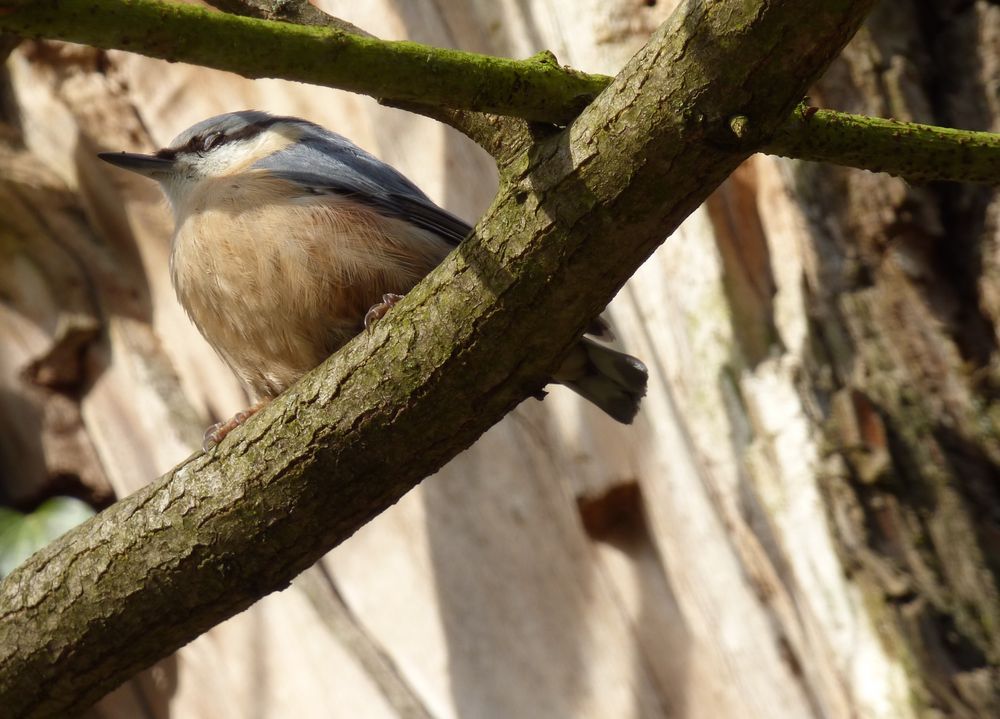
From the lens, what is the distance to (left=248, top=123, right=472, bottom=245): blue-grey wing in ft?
10.5

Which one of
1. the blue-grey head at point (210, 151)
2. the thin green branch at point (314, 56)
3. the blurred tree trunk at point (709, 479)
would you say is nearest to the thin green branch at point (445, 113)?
the thin green branch at point (314, 56)

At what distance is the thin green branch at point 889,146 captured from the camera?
197cm

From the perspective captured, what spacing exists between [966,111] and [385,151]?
7.69 ft

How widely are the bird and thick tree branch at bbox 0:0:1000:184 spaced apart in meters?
0.75

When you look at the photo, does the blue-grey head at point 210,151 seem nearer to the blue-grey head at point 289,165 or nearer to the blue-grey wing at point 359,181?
the blue-grey head at point 289,165

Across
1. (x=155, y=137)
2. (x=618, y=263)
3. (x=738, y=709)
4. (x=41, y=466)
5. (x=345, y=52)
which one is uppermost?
(x=155, y=137)

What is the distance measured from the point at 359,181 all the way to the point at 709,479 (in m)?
1.74

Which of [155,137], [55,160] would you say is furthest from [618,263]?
[55,160]

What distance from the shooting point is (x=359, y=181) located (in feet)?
10.7

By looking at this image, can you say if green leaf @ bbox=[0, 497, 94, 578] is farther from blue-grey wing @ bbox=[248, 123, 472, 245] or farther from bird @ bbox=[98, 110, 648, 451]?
blue-grey wing @ bbox=[248, 123, 472, 245]

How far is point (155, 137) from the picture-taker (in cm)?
→ 488

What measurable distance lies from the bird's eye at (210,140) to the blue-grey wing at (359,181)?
31 centimetres

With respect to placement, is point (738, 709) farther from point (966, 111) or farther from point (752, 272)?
point (966, 111)

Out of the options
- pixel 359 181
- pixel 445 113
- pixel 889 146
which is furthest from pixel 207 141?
pixel 889 146
